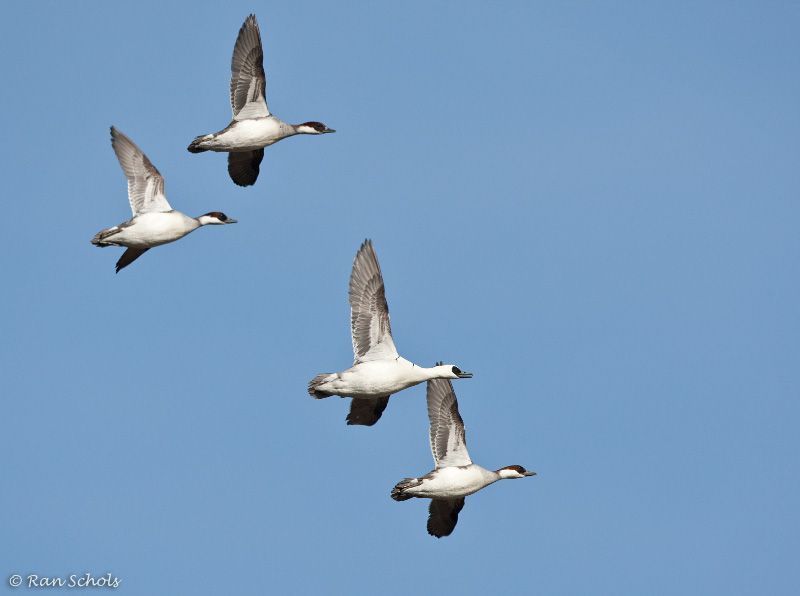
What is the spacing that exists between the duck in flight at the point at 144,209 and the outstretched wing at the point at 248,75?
2.43 m

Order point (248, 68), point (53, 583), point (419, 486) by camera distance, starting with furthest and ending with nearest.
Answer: point (248, 68) < point (419, 486) < point (53, 583)

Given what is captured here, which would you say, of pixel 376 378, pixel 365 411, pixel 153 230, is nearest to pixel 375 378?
pixel 376 378

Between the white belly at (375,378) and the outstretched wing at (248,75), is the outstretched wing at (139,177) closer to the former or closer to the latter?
the outstretched wing at (248,75)

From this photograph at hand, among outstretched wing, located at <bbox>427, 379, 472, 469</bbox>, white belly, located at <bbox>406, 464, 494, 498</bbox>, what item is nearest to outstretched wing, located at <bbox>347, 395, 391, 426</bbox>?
outstretched wing, located at <bbox>427, 379, 472, 469</bbox>

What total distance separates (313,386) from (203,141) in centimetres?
693

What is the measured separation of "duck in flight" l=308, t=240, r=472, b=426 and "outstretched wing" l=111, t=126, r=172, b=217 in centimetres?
570

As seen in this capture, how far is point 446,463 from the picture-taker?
37281 mm

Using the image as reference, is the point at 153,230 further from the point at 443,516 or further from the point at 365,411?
the point at 443,516

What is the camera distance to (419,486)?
120ft

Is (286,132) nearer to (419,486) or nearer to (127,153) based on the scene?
(127,153)

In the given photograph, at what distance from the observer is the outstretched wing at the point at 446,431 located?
37.3 metres

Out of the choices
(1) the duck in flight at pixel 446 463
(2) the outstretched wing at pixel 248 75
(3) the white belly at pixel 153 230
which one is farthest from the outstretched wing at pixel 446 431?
(2) the outstretched wing at pixel 248 75

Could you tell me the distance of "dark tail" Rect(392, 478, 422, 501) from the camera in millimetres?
36625

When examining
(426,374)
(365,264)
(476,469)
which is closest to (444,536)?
(476,469)
